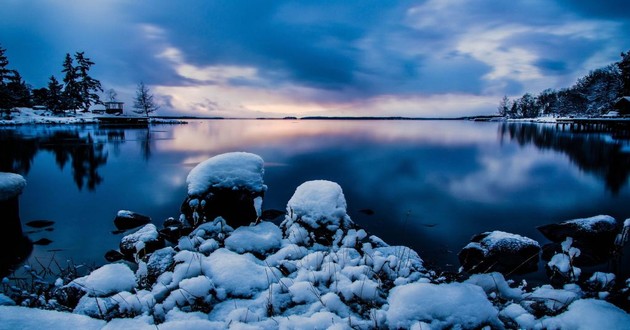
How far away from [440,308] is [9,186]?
39.0ft

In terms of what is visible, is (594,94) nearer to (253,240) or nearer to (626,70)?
(626,70)

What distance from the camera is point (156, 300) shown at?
3.92m

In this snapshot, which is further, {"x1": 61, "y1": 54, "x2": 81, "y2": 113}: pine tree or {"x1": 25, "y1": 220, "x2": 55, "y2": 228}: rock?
{"x1": 61, "y1": 54, "x2": 81, "y2": 113}: pine tree

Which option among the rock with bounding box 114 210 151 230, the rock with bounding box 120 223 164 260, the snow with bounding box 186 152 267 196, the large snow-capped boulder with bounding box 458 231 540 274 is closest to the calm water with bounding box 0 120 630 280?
the rock with bounding box 114 210 151 230

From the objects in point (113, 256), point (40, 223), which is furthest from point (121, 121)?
point (113, 256)

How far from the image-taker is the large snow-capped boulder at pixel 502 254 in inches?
282

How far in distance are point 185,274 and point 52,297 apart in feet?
6.02

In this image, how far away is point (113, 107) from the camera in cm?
9038

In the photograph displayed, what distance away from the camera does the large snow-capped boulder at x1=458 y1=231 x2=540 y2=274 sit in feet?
23.5

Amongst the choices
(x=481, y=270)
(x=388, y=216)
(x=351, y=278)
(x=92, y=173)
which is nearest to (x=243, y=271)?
(x=351, y=278)

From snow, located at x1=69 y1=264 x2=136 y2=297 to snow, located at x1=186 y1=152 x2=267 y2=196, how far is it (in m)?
2.97

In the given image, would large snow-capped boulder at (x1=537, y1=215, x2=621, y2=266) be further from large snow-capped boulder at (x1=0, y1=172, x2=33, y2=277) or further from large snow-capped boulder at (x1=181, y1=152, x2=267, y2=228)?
large snow-capped boulder at (x1=0, y1=172, x2=33, y2=277)

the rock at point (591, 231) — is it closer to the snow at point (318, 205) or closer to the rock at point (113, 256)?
the snow at point (318, 205)

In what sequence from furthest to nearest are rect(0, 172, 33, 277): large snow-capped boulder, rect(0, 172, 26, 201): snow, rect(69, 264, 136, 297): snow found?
rect(0, 172, 26, 201): snow → rect(0, 172, 33, 277): large snow-capped boulder → rect(69, 264, 136, 297): snow
